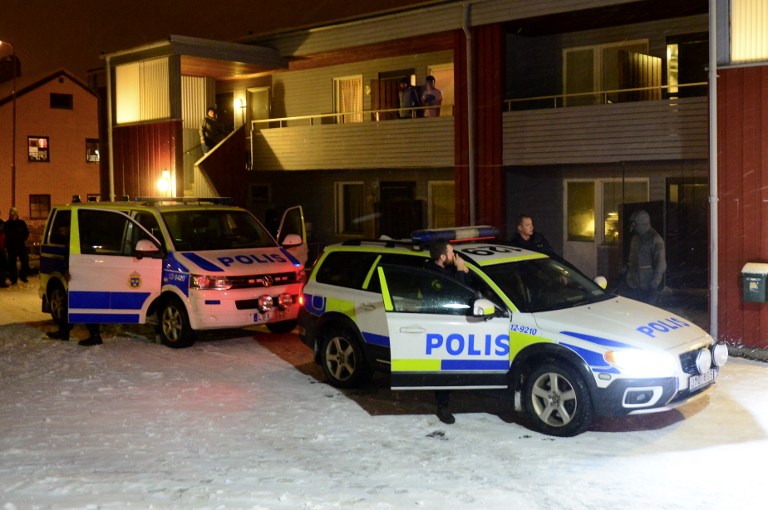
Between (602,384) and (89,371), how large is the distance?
6473 millimetres

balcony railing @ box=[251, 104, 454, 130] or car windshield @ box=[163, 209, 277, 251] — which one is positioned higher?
balcony railing @ box=[251, 104, 454, 130]

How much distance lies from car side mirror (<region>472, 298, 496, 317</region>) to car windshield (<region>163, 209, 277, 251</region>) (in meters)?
5.81

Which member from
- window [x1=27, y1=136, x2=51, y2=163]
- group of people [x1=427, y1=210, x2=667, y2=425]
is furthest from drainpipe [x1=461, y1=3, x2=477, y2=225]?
window [x1=27, y1=136, x2=51, y2=163]

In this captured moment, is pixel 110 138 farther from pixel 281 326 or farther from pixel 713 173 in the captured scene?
pixel 713 173

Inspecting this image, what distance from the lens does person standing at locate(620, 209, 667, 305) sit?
1209 cm

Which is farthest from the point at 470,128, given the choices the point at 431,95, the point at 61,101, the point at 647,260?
the point at 61,101

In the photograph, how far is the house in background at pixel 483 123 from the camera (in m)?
16.6

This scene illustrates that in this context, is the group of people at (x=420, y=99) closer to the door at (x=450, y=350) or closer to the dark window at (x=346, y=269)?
the dark window at (x=346, y=269)

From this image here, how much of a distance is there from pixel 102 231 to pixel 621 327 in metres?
8.11

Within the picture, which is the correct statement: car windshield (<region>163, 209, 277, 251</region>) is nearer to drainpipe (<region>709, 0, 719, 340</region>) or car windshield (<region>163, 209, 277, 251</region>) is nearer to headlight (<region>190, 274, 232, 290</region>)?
headlight (<region>190, 274, 232, 290</region>)

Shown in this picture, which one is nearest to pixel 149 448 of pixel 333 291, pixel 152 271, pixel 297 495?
pixel 297 495

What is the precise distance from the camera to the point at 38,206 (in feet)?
159

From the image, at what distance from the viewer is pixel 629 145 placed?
16.7 m

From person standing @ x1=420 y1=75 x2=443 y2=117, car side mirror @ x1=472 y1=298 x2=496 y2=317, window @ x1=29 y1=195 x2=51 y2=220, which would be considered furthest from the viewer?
window @ x1=29 y1=195 x2=51 y2=220
